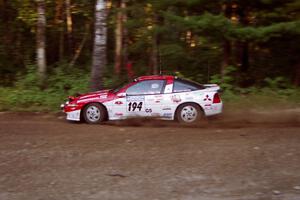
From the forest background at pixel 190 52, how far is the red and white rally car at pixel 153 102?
7.23 ft

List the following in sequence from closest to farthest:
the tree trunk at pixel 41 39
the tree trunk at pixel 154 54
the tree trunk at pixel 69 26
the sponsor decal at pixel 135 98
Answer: the sponsor decal at pixel 135 98 → the tree trunk at pixel 41 39 → the tree trunk at pixel 154 54 → the tree trunk at pixel 69 26

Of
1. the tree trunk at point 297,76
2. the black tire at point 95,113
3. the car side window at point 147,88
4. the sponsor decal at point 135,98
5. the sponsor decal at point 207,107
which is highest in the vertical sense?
the tree trunk at point 297,76

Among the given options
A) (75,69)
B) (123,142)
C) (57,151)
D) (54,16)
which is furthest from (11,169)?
(54,16)

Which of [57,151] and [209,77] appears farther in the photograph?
[209,77]

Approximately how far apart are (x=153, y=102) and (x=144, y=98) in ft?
0.86

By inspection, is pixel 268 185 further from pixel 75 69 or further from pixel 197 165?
pixel 75 69

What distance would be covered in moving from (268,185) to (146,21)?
12.4m

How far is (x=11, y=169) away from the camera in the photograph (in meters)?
7.52

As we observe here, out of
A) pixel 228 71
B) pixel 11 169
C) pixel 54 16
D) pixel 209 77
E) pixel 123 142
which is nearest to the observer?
pixel 11 169

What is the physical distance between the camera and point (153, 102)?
1230 cm

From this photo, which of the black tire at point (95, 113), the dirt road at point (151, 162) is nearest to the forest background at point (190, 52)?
the black tire at point (95, 113)

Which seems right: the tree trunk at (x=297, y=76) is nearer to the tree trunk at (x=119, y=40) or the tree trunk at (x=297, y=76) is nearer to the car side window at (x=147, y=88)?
the car side window at (x=147, y=88)

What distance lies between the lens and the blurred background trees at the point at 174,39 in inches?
600

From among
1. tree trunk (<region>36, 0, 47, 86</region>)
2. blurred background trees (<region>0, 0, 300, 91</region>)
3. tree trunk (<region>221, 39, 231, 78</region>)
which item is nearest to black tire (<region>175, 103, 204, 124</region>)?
blurred background trees (<region>0, 0, 300, 91</region>)
